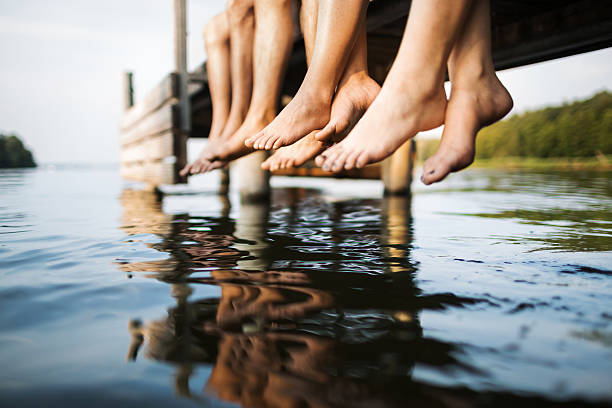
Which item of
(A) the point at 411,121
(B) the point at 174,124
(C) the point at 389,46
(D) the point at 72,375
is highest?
(C) the point at 389,46

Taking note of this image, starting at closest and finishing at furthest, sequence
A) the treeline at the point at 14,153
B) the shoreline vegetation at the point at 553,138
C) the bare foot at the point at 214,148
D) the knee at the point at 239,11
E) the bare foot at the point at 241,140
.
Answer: the bare foot at the point at 241,140, the knee at the point at 239,11, the bare foot at the point at 214,148, the treeline at the point at 14,153, the shoreline vegetation at the point at 553,138

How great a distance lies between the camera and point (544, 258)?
6.44 feet

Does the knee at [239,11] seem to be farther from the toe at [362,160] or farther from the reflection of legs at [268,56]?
the toe at [362,160]

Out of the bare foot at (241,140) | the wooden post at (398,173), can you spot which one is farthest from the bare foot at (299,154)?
the wooden post at (398,173)

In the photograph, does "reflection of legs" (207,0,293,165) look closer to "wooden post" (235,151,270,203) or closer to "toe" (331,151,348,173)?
"toe" (331,151,348,173)

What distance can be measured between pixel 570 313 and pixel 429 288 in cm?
39

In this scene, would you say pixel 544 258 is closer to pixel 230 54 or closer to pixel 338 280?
pixel 338 280

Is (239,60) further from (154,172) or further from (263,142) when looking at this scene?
(154,172)

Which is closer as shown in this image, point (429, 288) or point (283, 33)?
point (429, 288)

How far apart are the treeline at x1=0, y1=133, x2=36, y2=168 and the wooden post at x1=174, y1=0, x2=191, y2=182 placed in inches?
1404

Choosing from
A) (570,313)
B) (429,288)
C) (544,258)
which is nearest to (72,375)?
(429,288)

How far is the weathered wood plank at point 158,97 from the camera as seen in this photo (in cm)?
512

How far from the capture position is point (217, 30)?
291 centimetres

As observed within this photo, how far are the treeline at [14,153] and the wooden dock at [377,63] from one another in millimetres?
31956
